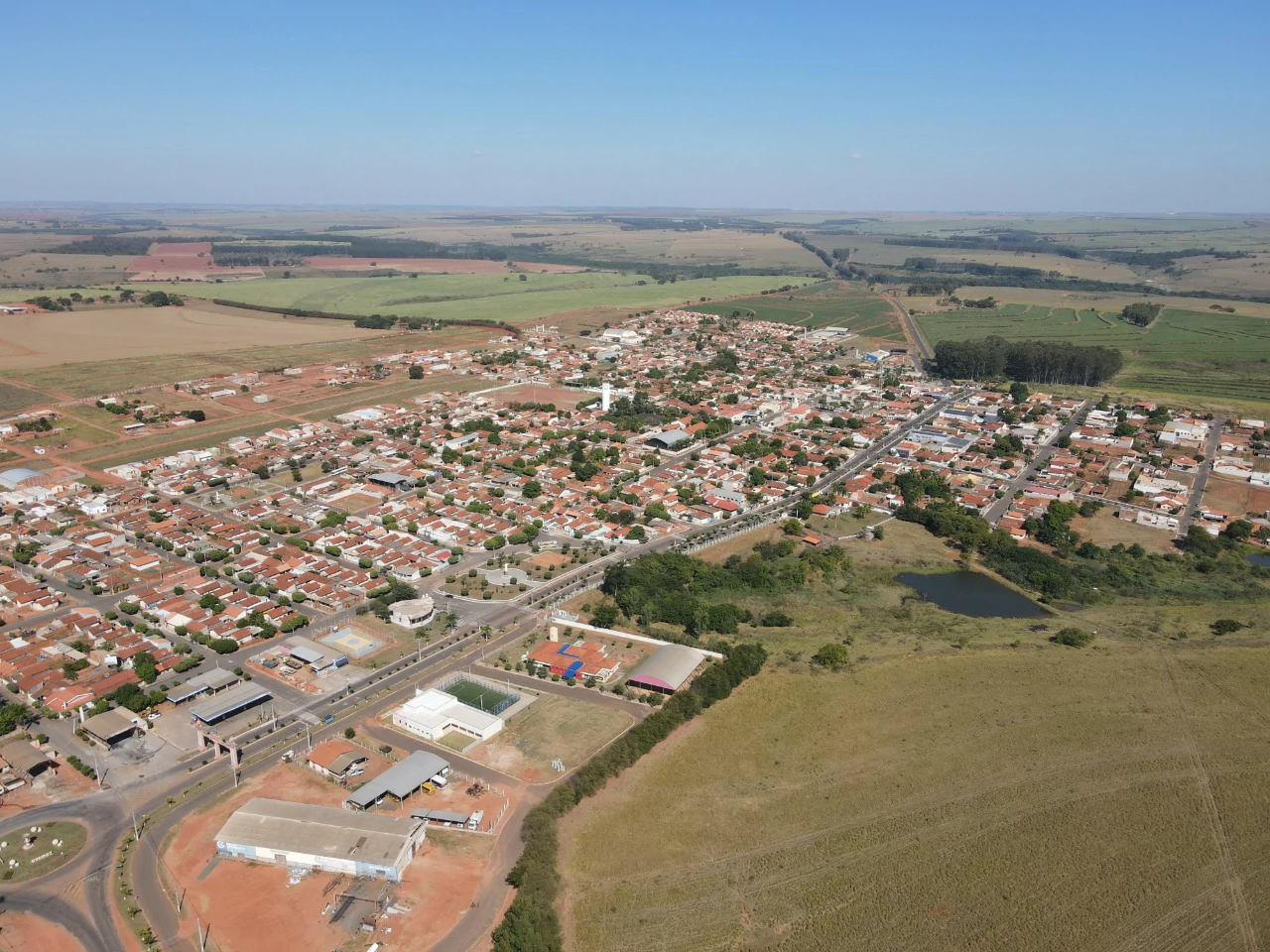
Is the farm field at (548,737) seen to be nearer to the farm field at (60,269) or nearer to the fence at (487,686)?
the fence at (487,686)

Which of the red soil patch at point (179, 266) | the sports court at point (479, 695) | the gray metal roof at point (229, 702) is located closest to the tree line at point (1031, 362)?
the sports court at point (479, 695)

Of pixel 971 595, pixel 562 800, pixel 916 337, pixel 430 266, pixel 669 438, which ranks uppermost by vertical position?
pixel 430 266

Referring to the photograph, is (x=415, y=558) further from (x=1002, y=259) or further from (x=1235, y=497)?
(x=1002, y=259)

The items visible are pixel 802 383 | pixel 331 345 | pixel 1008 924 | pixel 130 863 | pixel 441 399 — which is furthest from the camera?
pixel 331 345

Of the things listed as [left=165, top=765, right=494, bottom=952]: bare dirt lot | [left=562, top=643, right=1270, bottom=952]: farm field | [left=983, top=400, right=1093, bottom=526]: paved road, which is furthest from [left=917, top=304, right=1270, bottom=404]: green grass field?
[left=165, top=765, right=494, bottom=952]: bare dirt lot

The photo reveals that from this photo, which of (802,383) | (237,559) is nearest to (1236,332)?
(802,383)

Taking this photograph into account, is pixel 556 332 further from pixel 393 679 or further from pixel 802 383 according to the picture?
pixel 393 679

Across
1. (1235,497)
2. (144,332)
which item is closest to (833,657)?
(1235,497)
